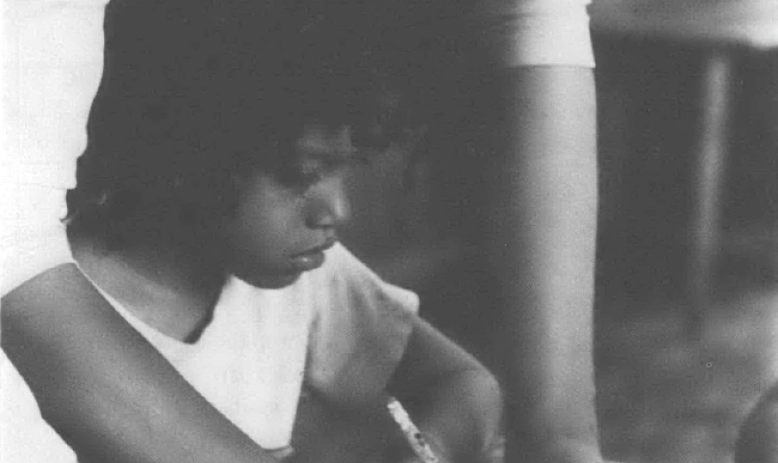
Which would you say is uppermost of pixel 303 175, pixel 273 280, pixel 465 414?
pixel 303 175

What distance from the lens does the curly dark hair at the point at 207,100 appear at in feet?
2.87

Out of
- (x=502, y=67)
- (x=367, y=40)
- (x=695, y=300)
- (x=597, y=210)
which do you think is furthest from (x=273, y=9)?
(x=695, y=300)

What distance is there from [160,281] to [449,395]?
29 cm

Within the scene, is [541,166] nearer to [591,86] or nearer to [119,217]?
[591,86]

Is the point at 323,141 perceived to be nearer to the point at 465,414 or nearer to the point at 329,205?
the point at 329,205

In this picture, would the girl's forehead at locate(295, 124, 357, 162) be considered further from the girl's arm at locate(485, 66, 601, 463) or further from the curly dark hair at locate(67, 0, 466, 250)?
the girl's arm at locate(485, 66, 601, 463)

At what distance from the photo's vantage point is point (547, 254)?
3.01 ft

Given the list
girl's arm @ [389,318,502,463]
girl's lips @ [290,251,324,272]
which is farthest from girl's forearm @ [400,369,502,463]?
girl's lips @ [290,251,324,272]

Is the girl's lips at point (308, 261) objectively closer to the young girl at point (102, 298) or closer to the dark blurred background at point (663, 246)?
the dark blurred background at point (663, 246)

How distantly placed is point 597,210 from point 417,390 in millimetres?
241

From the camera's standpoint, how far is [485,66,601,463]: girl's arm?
0.91 m

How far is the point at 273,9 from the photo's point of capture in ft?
2.88

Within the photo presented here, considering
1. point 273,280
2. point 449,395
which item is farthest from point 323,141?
point 449,395

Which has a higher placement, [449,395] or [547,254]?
[547,254]
